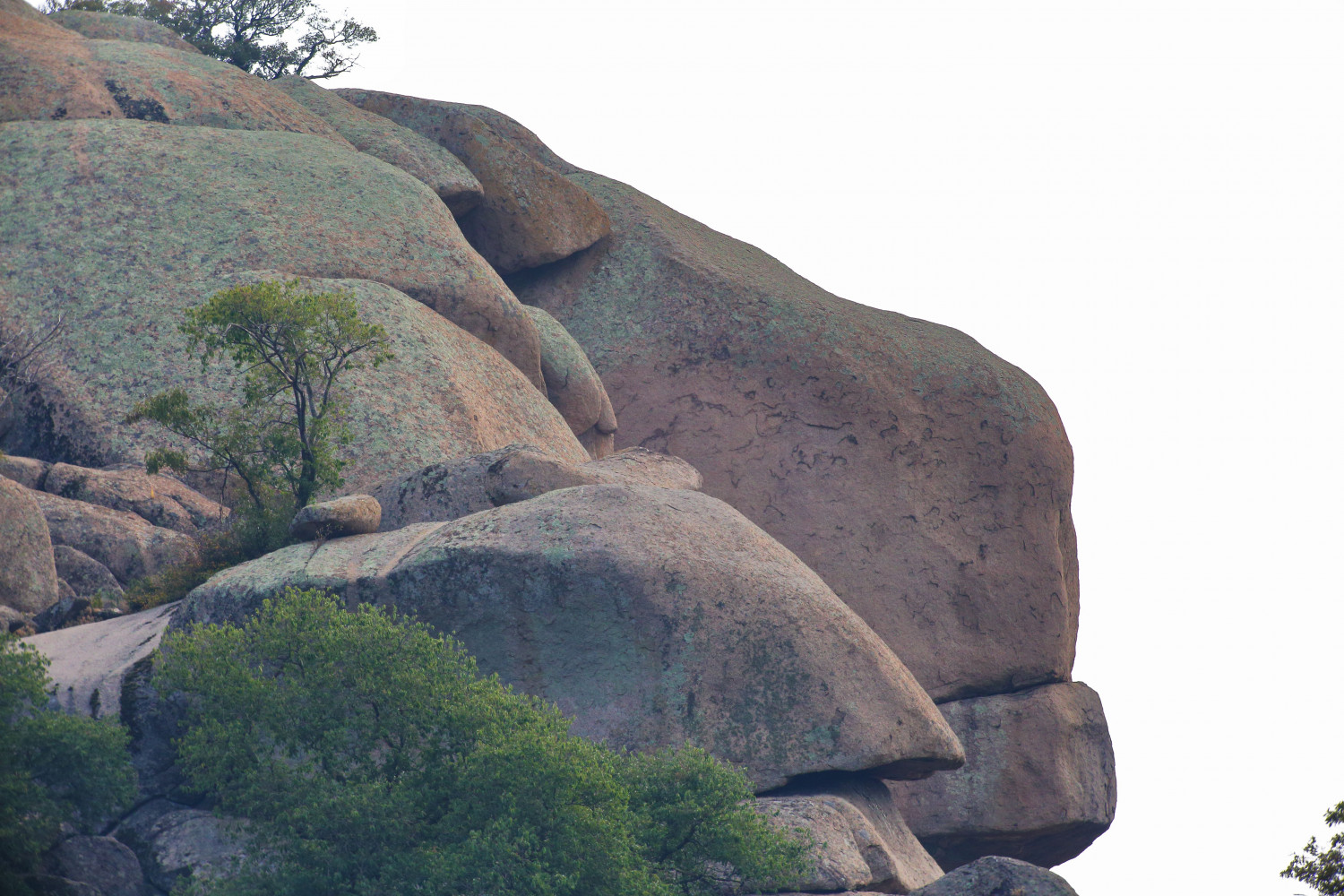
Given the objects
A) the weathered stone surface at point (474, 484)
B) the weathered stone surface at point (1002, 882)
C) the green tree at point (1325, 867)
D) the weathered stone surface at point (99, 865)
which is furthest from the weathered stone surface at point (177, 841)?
the green tree at point (1325, 867)

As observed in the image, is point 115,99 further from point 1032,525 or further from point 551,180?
point 1032,525

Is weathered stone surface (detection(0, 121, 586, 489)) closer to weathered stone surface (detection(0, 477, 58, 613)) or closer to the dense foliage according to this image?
weathered stone surface (detection(0, 477, 58, 613))

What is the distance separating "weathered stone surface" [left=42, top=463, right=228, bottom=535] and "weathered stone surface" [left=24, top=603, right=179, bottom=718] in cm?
369

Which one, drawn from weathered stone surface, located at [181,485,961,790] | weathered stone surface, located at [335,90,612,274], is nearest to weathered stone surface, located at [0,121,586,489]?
weathered stone surface, located at [335,90,612,274]

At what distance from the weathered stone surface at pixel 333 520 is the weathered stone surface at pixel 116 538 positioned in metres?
3.54

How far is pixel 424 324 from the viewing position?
3148 cm

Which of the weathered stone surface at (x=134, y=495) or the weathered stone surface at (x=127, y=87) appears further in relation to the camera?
the weathered stone surface at (x=127, y=87)

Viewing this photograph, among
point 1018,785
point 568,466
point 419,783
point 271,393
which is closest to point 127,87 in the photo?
point 271,393

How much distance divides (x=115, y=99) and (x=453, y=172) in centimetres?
888

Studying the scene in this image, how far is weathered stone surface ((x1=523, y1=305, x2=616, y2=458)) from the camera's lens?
36000 millimetres

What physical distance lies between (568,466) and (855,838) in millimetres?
8374

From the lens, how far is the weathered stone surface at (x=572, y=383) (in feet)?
118

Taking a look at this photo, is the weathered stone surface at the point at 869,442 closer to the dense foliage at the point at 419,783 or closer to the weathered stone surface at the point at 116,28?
the weathered stone surface at the point at 116,28

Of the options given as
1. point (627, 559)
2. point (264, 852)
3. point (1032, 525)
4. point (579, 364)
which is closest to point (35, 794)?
point (264, 852)
